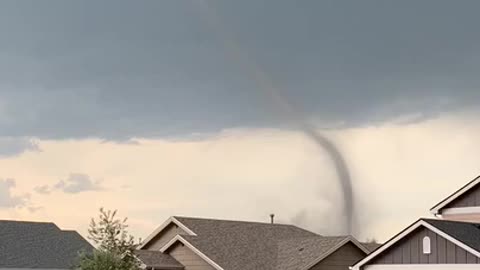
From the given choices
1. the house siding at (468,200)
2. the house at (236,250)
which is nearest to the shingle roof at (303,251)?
the house at (236,250)

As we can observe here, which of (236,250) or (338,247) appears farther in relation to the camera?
(236,250)

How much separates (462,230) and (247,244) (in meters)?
19.8

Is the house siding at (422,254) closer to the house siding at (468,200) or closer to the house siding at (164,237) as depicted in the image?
the house siding at (468,200)

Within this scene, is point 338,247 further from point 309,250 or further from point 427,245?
point 427,245

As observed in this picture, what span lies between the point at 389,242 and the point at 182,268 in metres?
17.5

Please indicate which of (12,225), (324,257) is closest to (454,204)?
(324,257)

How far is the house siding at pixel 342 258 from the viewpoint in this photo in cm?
4978

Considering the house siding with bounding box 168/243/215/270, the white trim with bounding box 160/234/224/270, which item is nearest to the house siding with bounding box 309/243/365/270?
the white trim with bounding box 160/234/224/270

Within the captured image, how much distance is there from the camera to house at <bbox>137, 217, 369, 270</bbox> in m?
49.6

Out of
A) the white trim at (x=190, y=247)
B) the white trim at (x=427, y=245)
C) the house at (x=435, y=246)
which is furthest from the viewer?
the white trim at (x=190, y=247)

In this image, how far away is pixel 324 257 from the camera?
163 ft

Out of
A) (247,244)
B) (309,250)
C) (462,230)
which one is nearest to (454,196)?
(462,230)

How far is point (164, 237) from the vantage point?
182 ft

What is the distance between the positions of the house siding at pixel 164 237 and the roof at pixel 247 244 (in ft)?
2.52
